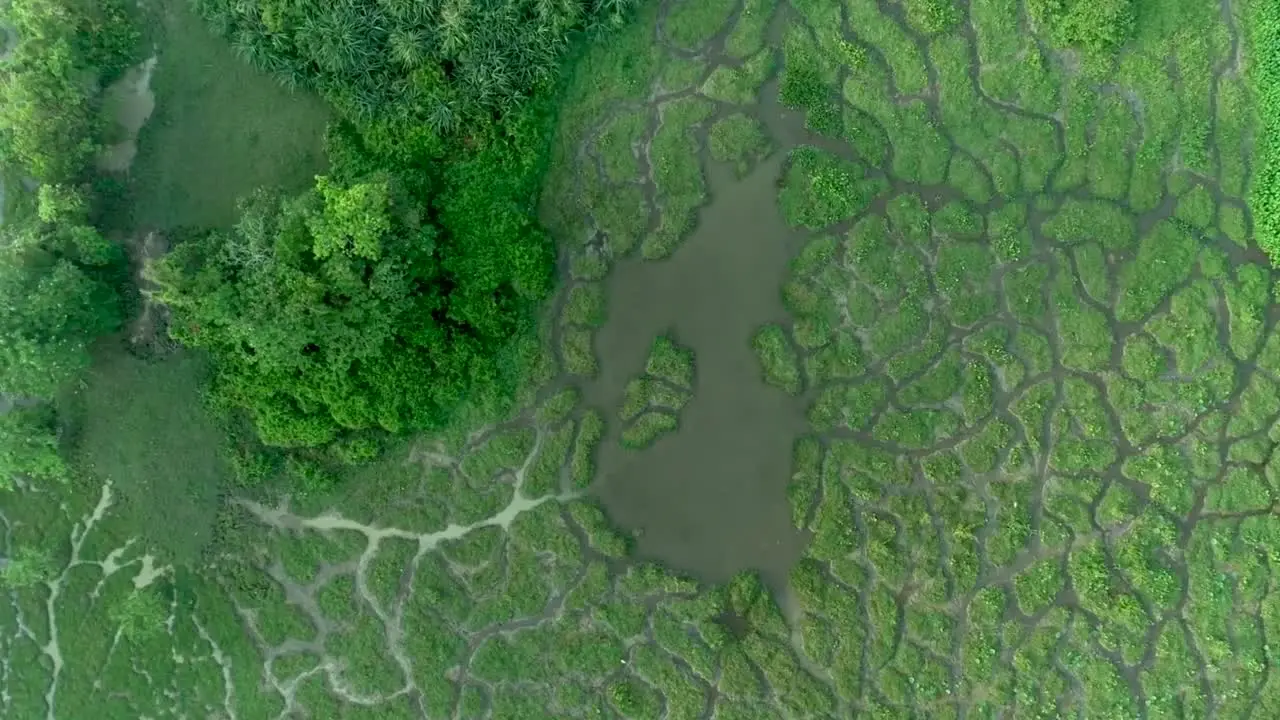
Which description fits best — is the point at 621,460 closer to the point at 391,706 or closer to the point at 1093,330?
the point at 391,706

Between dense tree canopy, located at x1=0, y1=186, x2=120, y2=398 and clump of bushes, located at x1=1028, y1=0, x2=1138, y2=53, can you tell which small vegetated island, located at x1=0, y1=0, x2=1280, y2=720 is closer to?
clump of bushes, located at x1=1028, y1=0, x2=1138, y2=53

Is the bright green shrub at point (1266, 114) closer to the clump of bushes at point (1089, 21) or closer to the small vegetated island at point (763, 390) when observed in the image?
the small vegetated island at point (763, 390)

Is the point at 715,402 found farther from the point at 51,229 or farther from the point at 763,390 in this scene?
the point at 51,229

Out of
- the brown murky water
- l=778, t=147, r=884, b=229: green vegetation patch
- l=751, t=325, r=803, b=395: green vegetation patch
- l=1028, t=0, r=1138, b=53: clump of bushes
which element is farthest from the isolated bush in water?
l=1028, t=0, r=1138, b=53: clump of bushes

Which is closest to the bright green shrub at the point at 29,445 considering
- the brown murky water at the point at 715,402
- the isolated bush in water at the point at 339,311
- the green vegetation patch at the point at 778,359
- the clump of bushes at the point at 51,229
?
the clump of bushes at the point at 51,229

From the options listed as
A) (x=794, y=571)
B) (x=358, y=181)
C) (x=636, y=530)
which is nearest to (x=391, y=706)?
(x=636, y=530)

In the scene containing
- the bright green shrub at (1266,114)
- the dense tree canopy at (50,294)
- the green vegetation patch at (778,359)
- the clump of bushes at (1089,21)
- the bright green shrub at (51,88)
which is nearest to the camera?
the dense tree canopy at (50,294)
